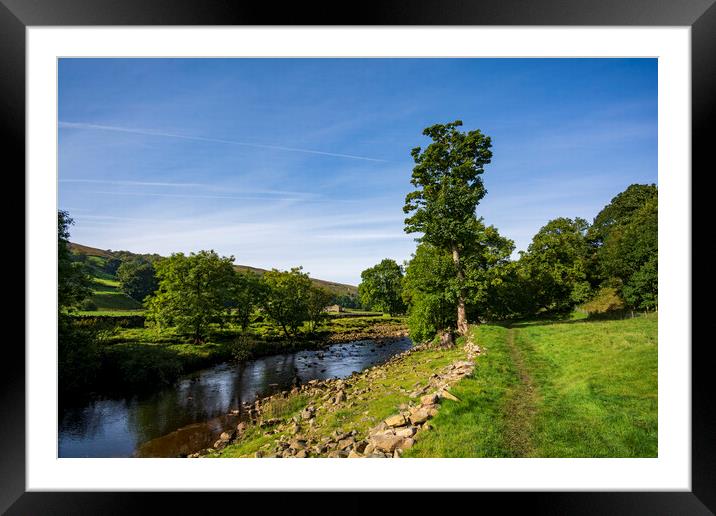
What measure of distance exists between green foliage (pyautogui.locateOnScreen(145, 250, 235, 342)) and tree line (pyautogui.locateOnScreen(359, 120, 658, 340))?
10.6 feet

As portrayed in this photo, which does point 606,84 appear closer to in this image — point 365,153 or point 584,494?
point 365,153

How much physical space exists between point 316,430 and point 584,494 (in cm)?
283

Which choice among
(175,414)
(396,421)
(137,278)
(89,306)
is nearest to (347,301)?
(137,278)

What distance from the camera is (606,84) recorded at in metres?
4.34

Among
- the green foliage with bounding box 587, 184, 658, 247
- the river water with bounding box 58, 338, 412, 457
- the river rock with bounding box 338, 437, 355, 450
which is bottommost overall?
the river water with bounding box 58, 338, 412, 457

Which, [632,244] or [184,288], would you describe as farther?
[184,288]

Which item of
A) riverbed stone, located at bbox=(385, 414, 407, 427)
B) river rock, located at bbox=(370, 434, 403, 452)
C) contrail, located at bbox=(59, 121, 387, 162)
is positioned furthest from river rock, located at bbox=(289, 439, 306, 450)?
contrail, located at bbox=(59, 121, 387, 162)

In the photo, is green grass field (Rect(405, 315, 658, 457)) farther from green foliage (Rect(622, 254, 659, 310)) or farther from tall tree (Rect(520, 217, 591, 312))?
tall tree (Rect(520, 217, 591, 312))

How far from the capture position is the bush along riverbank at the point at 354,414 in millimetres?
3498

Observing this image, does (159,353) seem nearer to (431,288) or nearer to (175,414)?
(175,414)

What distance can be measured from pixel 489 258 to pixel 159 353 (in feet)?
23.0

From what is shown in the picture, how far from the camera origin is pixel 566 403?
381 centimetres

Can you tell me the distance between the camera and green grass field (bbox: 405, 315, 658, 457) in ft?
10.6
